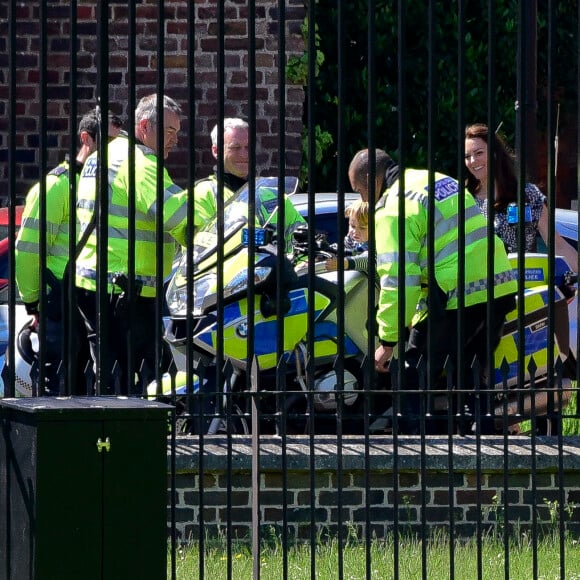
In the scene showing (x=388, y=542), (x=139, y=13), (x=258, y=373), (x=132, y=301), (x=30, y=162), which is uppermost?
(x=139, y=13)

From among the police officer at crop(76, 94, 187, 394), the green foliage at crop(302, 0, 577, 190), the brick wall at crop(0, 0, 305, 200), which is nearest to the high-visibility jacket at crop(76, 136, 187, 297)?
the police officer at crop(76, 94, 187, 394)

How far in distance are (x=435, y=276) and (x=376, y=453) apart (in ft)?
2.94

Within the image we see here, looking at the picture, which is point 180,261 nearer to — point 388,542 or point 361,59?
point 388,542

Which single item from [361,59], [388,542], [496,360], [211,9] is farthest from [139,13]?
[388,542]

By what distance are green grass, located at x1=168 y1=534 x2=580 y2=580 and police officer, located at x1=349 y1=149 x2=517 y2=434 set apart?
0.59 meters

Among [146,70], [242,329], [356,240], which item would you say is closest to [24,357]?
[242,329]

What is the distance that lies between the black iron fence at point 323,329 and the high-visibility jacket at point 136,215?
0.04 ft

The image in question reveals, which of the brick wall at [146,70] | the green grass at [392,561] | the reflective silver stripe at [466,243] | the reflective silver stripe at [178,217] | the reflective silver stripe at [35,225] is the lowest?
the green grass at [392,561]

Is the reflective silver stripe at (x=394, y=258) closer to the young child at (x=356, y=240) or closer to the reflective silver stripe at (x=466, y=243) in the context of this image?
the reflective silver stripe at (x=466, y=243)

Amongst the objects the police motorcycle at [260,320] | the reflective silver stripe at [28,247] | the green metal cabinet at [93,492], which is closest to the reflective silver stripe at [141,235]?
the police motorcycle at [260,320]

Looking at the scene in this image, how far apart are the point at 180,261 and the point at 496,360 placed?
1595mm

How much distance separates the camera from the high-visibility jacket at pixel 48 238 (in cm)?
694

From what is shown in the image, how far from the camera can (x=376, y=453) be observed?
6305 millimetres

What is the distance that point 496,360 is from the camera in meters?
7.00
